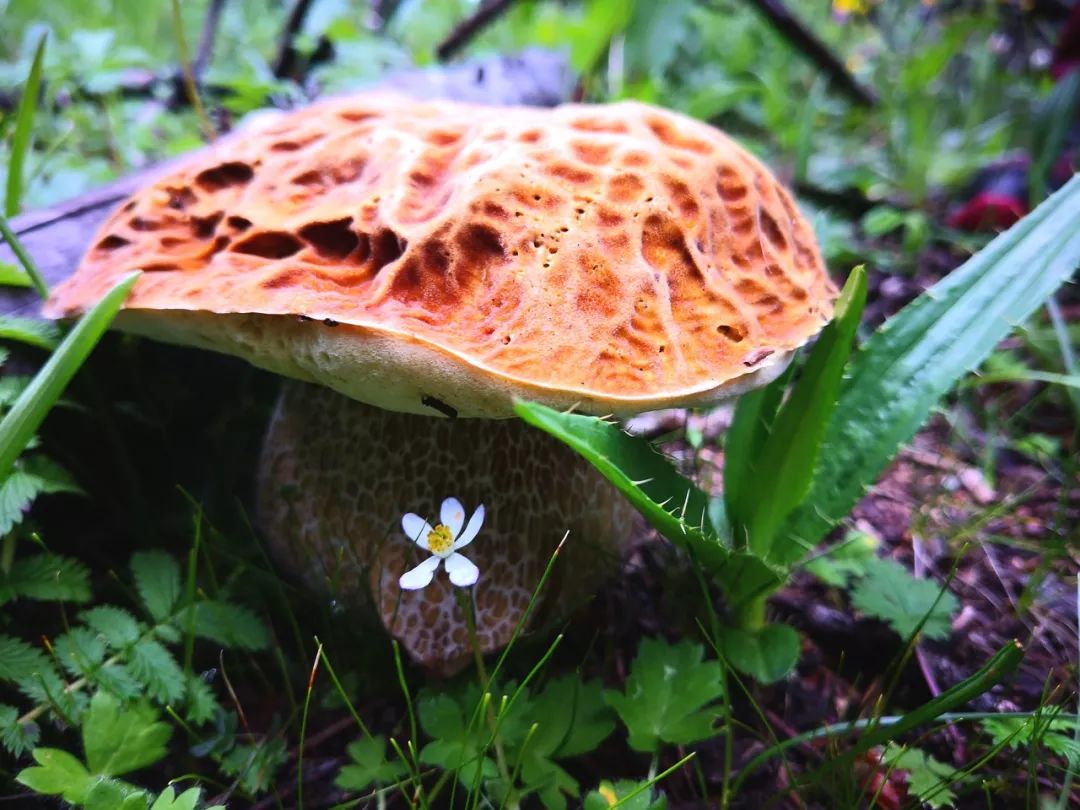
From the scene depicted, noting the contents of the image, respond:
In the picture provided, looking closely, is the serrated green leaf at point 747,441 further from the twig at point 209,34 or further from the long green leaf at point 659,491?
the twig at point 209,34

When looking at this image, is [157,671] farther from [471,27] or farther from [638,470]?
[471,27]

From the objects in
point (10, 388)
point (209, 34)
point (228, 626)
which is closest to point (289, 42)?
point (209, 34)

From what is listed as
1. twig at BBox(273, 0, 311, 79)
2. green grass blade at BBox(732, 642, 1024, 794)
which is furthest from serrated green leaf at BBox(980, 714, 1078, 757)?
twig at BBox(273, 0, 311, 79)

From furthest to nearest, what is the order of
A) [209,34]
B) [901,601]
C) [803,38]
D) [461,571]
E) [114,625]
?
[803,38] < [209,34] < [901,601] < [114,625] < [461,571]

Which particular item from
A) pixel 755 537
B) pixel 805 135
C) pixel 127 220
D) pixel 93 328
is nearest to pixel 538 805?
pixel 755 537

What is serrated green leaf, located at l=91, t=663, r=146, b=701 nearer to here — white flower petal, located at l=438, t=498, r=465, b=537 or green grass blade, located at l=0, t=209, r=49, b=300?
white flower petal, located at l=438, t=498, r=465, b=537
